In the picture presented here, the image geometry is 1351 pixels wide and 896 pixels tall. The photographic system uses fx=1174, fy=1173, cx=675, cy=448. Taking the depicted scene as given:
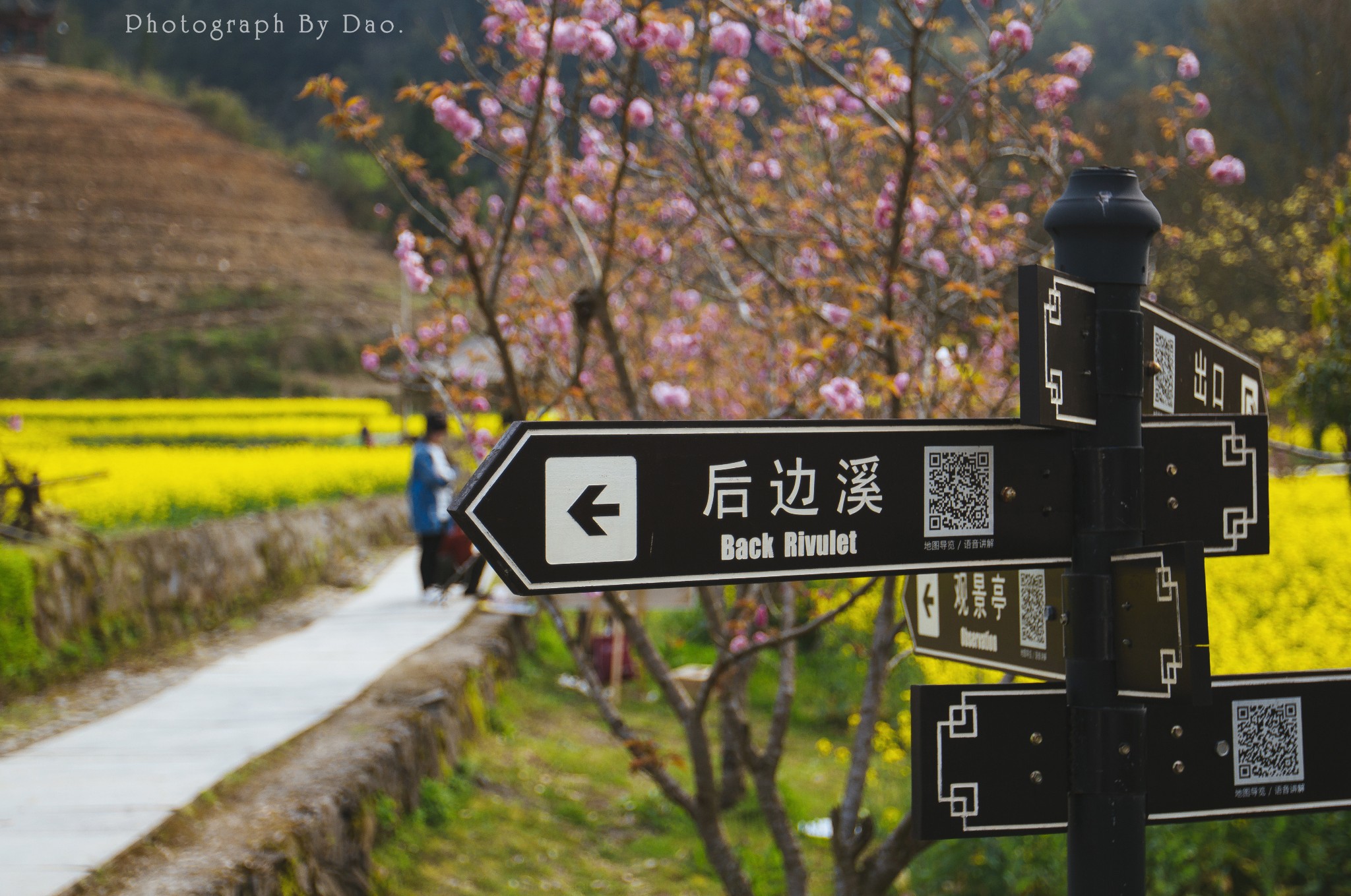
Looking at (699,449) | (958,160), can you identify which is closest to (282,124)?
(958,160)

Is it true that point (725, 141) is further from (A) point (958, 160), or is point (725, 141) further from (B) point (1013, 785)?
(A) point (958, 160)

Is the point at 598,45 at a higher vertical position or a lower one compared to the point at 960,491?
higher

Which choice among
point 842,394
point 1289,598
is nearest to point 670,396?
point 842,394

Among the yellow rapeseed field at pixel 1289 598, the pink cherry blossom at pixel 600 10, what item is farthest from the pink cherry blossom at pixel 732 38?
the yellow rapeseed field at pixel 1289 598

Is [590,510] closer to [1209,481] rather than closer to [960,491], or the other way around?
[960,491]

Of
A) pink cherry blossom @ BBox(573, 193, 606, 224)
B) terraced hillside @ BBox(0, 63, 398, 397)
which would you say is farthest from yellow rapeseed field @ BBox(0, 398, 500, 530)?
terraced hillside @ BBox(0, 63, 398, 397)

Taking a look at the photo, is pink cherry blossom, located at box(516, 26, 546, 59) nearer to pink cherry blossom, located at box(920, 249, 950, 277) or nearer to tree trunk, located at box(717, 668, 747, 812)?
pink cherry blossom, located at box(920, 249, 950, 277)

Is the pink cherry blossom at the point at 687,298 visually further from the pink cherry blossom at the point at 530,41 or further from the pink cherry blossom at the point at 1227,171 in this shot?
the pink cherry blossom at the point at 530,41

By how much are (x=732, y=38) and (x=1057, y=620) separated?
302 centimetres

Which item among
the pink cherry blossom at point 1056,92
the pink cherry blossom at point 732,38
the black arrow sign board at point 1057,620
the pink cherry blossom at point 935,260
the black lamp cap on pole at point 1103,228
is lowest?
the black arrow sign board at point 1057,620

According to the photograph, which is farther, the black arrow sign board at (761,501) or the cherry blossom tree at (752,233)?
the cherry blossom tree at (752,233)

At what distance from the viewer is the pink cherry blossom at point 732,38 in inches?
157

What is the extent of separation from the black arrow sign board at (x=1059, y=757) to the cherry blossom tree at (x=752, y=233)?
3.80ft

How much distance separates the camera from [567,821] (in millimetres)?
5305
